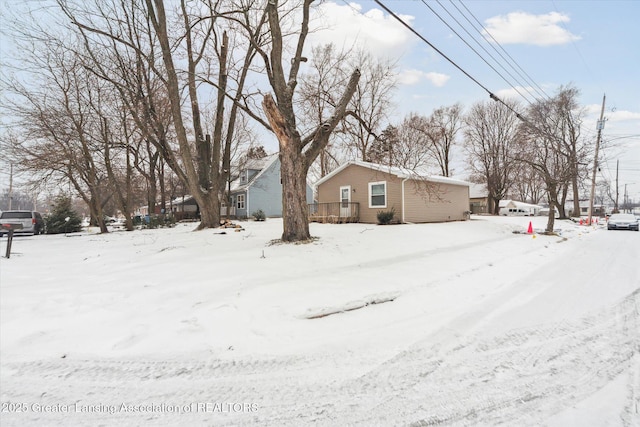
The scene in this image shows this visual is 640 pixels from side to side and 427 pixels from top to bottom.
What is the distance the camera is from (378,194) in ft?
52.9

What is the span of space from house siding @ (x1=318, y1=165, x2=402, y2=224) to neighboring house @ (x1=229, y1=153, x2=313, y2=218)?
35.1 ft

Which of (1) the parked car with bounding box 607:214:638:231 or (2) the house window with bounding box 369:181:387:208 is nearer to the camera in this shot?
(2) the house window with bounding box 369:181:387:208

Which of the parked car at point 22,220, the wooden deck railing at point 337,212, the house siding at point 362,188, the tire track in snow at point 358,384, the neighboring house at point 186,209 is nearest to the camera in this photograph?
the tire track in snow at point 358,384

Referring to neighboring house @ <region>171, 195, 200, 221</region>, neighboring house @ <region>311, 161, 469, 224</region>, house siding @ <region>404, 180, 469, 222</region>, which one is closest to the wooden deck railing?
neighboring house @ <region>311, 161, 469, 224</region>

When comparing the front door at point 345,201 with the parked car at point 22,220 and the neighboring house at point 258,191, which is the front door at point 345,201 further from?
the parked car at point 22,220

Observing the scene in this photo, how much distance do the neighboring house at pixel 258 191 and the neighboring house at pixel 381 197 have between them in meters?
11.2

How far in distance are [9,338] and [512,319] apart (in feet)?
17.6

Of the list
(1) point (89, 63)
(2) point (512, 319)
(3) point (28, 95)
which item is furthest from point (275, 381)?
(3) point (28, 95)

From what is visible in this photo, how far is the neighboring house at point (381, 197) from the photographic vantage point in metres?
15.2

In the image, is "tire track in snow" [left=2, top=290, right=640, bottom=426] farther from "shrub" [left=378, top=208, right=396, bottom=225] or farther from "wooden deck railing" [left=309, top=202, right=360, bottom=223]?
"wooden deck railing" [left=309, top=202, right=360, bottom=223]

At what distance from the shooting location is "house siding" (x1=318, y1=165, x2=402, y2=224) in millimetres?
15336

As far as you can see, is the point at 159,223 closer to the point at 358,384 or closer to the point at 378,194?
the point at 378,194

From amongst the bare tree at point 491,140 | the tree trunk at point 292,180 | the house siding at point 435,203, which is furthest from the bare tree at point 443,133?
the tree trunk at point 292,180

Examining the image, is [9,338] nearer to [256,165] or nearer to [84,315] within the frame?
[84,315]
